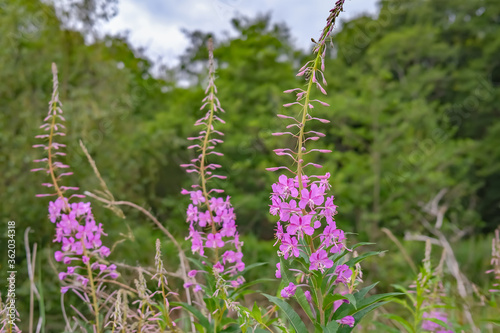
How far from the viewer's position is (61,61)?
6473 mm

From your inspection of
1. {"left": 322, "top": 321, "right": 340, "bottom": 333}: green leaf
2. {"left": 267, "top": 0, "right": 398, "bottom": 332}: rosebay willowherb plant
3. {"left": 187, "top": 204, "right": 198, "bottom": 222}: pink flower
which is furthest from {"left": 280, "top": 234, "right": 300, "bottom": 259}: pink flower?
{"left": 187, "top": 204, "right": 198, "bottom": 222}: pink flower

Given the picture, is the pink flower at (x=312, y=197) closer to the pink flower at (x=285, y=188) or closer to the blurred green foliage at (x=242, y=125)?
the pink flower at (x=285, y=188)

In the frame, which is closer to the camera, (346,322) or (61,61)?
(346,322)

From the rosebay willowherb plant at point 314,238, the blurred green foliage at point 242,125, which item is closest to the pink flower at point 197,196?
the blurred green foliage at point 242,125

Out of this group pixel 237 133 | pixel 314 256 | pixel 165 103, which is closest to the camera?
pixel 314 256

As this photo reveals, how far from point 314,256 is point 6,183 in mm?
5381

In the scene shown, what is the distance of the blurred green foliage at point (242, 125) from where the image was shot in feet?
20.0

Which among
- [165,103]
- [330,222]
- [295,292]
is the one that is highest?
[165,103]

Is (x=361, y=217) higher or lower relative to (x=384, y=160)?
lower

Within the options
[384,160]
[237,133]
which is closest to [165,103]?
[237,133]

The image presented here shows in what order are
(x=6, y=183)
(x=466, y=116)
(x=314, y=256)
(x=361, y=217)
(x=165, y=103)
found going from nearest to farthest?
(x=314, y=256)
(x=6, y=183)
(x=361, y=217)
(x=165, y=103)
(x=466, y=116)

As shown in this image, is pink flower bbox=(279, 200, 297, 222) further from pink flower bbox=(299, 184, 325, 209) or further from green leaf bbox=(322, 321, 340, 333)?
green leaf bbox=(322, 321, 340, 333)

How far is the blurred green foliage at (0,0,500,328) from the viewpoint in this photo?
240 inches

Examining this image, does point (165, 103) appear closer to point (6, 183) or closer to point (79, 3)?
point (79, 3)
